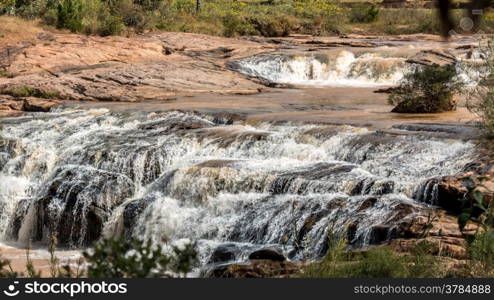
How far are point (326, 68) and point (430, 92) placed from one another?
8.51 metres

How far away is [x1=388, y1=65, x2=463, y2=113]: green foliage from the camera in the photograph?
48.9ft

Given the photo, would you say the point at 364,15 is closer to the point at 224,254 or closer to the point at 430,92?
the point at 430,92

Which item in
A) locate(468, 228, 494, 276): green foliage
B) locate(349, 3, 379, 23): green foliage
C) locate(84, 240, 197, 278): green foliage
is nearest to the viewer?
locate(84, 240, 197, 278): green foliage

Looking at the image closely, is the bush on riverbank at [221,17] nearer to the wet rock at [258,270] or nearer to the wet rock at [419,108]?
the wet rock at [419,108]

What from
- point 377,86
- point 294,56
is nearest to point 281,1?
point 294,56

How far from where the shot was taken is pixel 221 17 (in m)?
31.6

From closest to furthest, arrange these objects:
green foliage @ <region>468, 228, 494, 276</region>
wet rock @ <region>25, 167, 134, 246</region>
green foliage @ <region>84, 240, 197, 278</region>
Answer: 1. green foliage @ <region>84, 240, 197, 278</region>
2. green foliage @ <region>468, 228, 494, 276</region>
3. wet rock @ <region>25, 167, 134, 246</region>

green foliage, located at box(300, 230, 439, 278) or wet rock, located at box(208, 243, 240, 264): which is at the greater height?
green foliage, located at box(300, 230, 439, 278)

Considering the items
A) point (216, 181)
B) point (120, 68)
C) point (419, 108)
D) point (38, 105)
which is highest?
point (419, 108)

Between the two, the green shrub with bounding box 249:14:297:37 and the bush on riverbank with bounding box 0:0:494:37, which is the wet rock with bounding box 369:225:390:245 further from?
the green shrub with bounding box 249:14:297:37

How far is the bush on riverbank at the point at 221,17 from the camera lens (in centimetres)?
2606

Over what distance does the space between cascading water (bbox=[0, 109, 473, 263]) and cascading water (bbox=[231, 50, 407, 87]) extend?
8.18m

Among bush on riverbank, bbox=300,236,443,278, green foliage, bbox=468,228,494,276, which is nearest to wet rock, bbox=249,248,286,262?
bush on riverbank, bbox=300,236,443,278

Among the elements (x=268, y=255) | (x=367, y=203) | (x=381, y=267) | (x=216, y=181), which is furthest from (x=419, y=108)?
(x=381, y=267)
